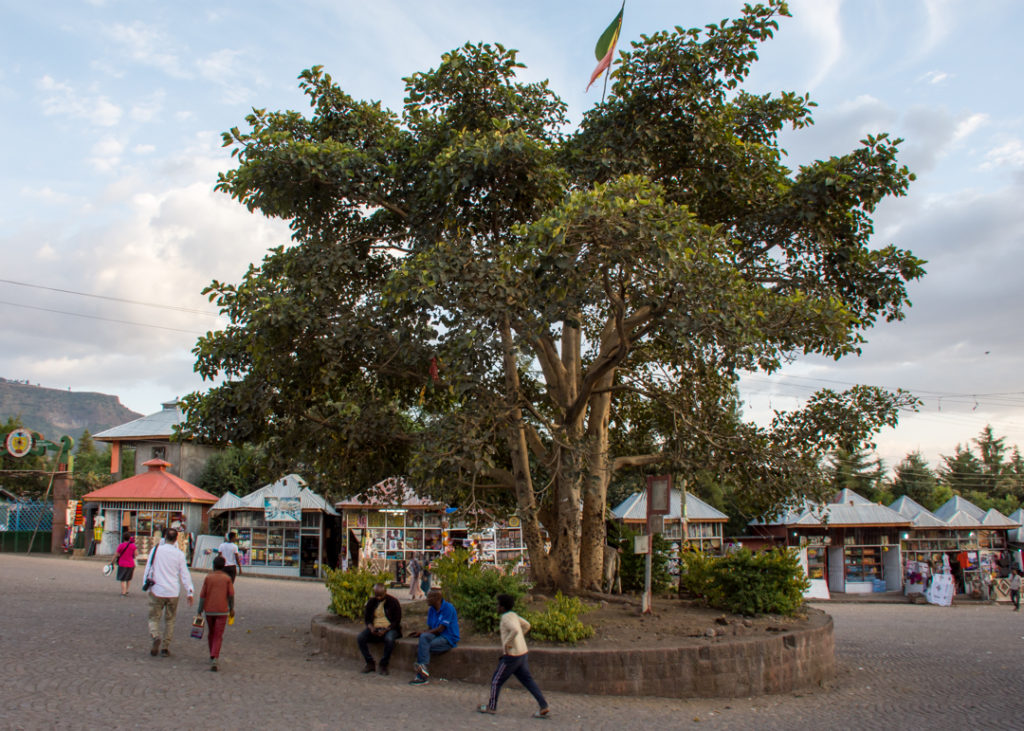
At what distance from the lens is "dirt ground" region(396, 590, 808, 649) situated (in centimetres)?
1045

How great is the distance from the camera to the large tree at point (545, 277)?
10258mm

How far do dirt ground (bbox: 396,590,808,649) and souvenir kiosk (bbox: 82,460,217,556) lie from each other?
78.9 ft

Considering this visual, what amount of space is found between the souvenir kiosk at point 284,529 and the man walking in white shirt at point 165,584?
19518 mm

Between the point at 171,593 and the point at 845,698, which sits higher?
the point at 171,593

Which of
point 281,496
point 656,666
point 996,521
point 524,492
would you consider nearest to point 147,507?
point 281,496

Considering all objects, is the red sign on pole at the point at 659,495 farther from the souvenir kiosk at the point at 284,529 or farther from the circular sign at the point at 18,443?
the circular sign at the point at 18,443

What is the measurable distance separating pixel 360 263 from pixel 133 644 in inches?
248

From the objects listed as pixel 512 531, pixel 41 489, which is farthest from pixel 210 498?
pixel 41 489

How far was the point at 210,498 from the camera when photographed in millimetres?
34938

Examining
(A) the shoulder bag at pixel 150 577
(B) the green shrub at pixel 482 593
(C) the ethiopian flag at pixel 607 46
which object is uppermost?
(C) the ethiopian flag at pixel 607 46

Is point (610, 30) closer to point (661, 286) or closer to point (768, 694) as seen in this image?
point (661, 286)

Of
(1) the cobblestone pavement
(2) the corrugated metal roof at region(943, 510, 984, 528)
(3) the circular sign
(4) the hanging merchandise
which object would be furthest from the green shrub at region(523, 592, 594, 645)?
(3) the circular sign

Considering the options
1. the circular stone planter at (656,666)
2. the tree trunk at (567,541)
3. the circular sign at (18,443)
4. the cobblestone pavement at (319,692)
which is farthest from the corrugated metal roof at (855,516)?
the circular sign at (18,443)

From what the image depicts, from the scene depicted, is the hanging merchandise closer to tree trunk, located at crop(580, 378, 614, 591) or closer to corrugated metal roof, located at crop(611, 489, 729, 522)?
corrugated metal roof, located at crop(611, 489, 729, 522)
